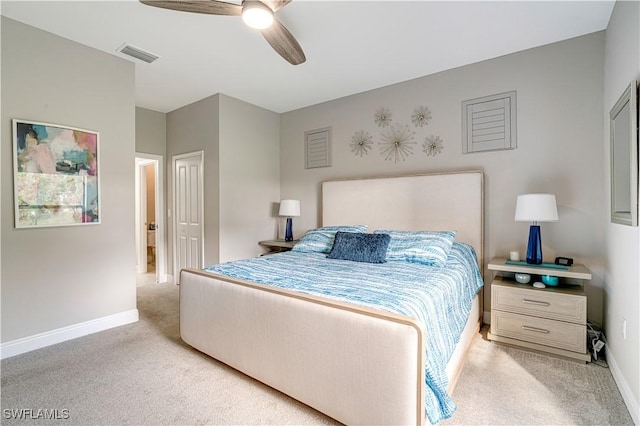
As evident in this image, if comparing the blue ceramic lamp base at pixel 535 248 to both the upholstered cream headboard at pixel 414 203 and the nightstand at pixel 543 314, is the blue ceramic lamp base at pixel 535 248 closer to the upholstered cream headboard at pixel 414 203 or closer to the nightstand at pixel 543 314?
the nightstand at pixel 543 314

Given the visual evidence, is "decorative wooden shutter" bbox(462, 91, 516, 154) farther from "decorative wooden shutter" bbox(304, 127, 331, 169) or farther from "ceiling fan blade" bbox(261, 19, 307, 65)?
"ceiling fan blade" bbox(261, 19, 307, 65)

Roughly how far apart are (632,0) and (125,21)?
3602 mm

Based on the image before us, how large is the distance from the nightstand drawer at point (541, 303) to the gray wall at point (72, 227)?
365cm

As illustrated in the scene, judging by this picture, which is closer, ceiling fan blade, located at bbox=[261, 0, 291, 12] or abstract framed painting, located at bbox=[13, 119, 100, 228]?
ceiling fan blade, located at bbox=[261, 0, 291, 12]

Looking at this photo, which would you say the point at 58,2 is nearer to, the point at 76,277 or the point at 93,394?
the point at 76,277

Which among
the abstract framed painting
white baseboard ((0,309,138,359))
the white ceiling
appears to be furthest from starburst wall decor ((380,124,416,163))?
white baseboard ((0,309,138,359))

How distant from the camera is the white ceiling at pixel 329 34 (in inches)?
89.0

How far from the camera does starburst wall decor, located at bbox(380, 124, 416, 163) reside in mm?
3557

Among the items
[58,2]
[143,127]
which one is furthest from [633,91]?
[143,127]

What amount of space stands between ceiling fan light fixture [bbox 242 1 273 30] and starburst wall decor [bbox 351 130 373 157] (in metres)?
2.18

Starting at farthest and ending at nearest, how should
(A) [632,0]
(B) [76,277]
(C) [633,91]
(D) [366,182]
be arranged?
1. (D) [366,182]
2. (B) [76,277]
3. (A) [632,0]
4. (C) [633,91]

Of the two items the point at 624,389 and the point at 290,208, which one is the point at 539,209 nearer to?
the point at 624,389

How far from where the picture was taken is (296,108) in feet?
14.9

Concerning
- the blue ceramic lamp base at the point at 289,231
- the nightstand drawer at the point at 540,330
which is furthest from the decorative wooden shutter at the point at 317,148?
the nightstand drawer at the point at 540,330
